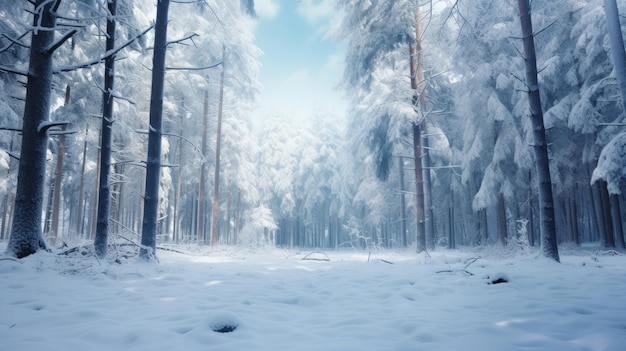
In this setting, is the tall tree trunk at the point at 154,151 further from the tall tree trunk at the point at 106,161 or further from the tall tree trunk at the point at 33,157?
the tall tree trunk at the point at 33,157

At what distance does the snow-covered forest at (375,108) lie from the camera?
6.70 metres

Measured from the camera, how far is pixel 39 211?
550 centimetres

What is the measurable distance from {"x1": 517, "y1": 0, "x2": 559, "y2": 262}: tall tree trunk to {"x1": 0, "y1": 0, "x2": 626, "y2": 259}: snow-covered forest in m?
0.15

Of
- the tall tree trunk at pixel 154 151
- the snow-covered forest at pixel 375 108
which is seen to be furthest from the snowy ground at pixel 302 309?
the snow-covered forest at pixel 375 108

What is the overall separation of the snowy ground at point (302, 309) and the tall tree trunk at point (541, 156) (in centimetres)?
137

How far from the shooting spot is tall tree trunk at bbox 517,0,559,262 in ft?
21.3

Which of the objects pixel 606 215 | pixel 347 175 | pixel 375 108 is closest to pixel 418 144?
pixel 375 108

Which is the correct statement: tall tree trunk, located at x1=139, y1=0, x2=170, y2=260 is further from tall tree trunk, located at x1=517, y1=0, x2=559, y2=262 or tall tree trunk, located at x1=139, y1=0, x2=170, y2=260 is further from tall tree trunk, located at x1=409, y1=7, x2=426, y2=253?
tall tree trunk, located at x1=517, y1=0, x2=559, y2=262

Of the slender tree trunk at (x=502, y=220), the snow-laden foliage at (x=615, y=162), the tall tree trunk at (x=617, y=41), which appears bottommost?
the slender tree trunk at (x=502, y=220)

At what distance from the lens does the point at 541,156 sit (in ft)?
21.8

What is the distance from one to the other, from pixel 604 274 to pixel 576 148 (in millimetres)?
10916

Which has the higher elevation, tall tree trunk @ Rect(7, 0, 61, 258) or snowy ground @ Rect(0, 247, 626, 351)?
tall tree trunk @ Rect(7, 0, 61, 258)

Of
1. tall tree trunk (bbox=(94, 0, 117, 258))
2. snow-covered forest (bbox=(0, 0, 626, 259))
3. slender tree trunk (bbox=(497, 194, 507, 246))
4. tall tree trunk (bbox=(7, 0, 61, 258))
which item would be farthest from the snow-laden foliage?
tall tree trunk (bbox=(7, 0, 61, 258))

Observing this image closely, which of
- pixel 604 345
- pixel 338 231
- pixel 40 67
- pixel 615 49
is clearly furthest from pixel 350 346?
pixel 338 231
